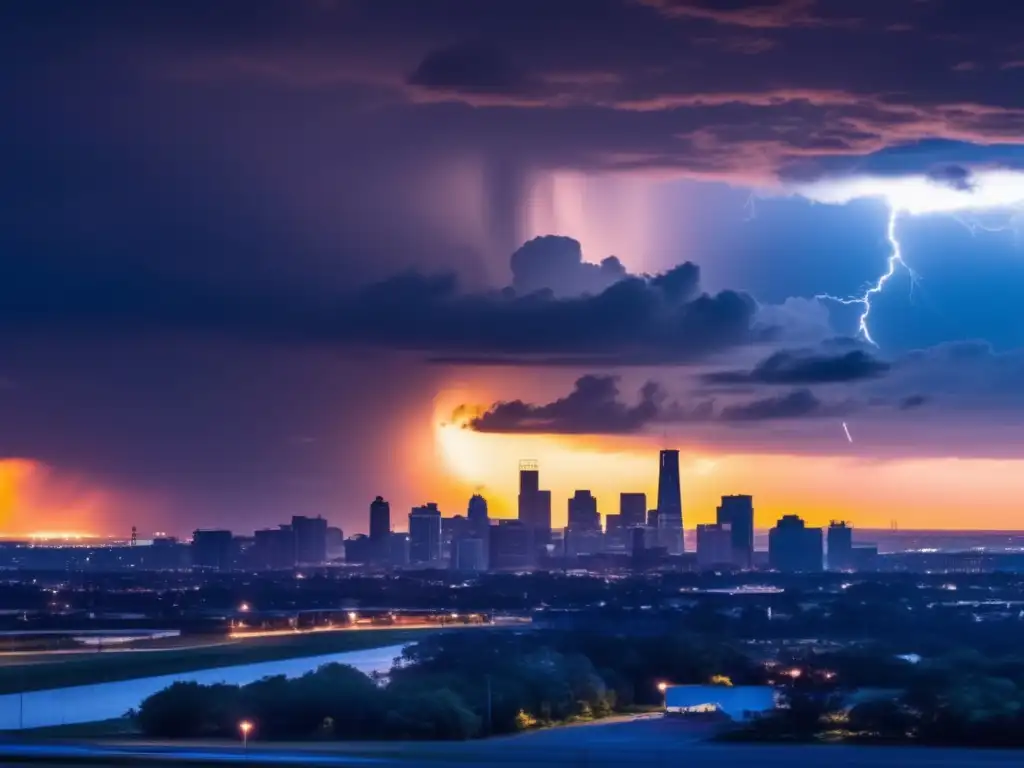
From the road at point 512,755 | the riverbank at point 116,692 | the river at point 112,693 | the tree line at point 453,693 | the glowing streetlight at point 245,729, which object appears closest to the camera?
the road at point 512,755

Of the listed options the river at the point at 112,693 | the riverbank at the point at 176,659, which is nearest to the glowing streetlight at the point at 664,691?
the river at the point at 112,693

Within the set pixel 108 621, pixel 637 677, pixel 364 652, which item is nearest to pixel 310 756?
pixel 637 677

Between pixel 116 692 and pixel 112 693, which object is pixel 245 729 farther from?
pixel 116 692

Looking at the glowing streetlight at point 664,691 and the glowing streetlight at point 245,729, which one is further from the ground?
the glowing streetlight at point 245,729

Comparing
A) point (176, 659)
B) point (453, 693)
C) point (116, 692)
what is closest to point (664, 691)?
point (453, 693)

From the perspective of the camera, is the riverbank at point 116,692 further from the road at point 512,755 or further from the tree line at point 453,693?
the road at point 512,755

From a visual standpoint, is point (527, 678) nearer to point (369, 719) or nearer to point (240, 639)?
point (369, 719)

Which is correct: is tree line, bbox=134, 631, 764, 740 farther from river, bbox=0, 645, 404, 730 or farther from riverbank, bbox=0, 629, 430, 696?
riverbank, bbox=0, 629, 430, 696

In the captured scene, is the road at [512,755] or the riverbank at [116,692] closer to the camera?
the road at [512,755]
